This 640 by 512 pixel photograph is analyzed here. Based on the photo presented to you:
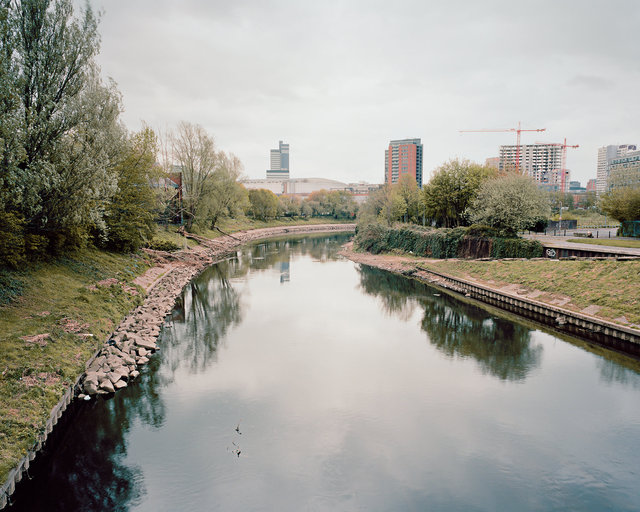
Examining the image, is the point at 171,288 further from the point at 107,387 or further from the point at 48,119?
the point at 107,387

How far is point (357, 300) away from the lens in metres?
28.6

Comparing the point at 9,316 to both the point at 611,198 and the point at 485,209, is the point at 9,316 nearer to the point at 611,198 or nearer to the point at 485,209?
the point at 485,209

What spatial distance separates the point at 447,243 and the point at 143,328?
3020 centimetres

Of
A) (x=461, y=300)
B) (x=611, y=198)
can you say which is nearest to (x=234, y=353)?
(x=461, y=300)

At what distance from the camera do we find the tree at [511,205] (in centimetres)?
3497

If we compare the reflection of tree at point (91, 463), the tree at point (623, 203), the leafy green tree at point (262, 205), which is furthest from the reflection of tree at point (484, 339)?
the leafy green tree at point (262, 205)

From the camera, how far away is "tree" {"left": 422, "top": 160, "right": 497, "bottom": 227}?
4688cm

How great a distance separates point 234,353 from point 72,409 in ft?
22.2

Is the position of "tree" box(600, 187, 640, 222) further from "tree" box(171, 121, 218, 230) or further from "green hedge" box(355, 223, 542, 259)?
"tree" box(171, 121, 218, 230)

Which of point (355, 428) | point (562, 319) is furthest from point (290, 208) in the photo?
point (355, 428)

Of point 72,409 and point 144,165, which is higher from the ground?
point 144,165

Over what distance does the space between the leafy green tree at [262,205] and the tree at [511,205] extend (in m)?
63.0

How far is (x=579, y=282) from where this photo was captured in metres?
23.6

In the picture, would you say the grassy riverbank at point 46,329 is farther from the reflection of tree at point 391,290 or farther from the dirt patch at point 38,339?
the reflection of tree at point 391,290
